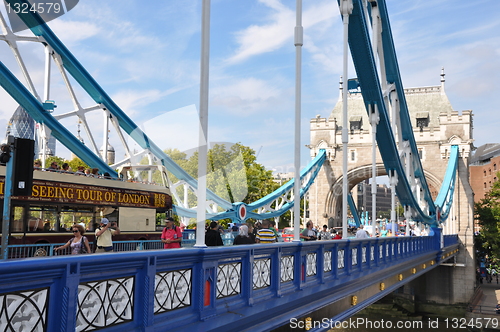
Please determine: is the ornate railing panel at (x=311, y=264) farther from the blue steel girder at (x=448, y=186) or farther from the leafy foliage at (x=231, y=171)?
the blue steel girder at (x=448, y=186)

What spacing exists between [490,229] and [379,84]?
22.8 m

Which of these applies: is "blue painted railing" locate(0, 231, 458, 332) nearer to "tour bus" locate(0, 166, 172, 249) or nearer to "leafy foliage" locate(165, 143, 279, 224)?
"tour bus" locate(0, 166, 172, 249)

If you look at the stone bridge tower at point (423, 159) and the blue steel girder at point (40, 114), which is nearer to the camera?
the blue steel girder at point (40, 114)

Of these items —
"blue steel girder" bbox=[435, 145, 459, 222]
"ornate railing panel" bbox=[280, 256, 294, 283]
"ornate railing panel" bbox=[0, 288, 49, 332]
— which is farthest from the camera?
"blue steel girder" bbox=[435, 145, 459, 222]

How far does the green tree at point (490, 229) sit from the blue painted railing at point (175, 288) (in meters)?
28.0

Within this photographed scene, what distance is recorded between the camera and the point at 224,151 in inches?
1308

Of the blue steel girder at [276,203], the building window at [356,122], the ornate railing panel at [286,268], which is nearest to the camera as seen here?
the ornate railing panel at [286,268]

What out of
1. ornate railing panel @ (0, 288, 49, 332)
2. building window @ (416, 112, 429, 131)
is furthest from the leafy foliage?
ornate railing panel @ (0, 288, 49, 332)

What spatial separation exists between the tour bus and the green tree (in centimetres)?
2529

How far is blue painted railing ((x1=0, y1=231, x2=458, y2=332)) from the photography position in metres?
3.01

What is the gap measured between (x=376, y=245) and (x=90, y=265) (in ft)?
31.4

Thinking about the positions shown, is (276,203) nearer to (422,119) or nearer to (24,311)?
(422,119)

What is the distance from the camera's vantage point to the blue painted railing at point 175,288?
301cm

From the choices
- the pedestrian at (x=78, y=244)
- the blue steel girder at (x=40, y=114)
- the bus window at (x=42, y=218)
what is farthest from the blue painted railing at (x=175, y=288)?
the blue steel girder at (x=40, y=114)
